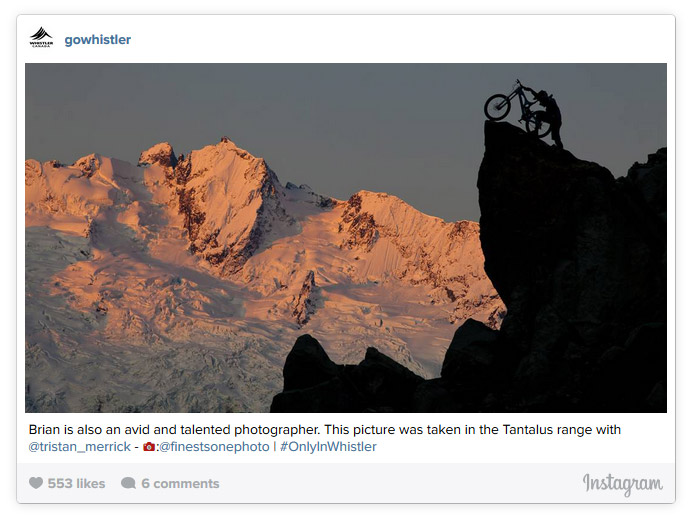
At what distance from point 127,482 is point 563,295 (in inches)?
750

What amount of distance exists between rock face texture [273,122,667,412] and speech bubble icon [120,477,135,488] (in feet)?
28.2

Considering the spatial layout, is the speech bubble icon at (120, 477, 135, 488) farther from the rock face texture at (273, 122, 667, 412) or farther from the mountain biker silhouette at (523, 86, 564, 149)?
the mountain biker silhouette at (523, 86, 564, 149)

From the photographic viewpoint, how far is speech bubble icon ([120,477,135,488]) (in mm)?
37969

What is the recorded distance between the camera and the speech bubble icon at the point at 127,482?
125 feet

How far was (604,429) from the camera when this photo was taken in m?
38.4
